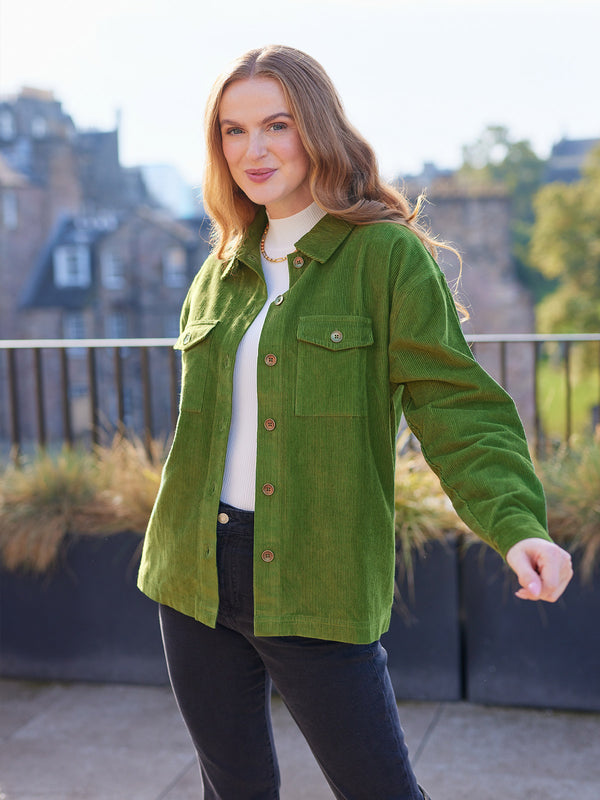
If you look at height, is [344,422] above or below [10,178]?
below

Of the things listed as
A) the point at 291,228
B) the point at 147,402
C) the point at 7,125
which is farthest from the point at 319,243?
the point at 7,125

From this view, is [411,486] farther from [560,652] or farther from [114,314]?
[114,314]

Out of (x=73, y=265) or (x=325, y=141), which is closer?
(x=325, y=141)

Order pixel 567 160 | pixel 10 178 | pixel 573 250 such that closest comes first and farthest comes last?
pixel 573 250 < pixel 10 178 < pixel 567 160

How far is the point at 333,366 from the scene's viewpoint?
63.5 inches

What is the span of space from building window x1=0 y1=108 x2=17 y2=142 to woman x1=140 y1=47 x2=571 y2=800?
5275 cm

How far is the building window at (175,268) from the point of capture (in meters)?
43.1

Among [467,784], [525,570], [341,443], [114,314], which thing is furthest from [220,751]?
[114,314]

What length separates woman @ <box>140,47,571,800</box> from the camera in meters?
1.58

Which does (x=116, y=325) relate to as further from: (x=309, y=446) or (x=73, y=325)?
(x=309, y=446)

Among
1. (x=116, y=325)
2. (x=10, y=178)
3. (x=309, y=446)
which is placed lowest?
(x=116, y=325)

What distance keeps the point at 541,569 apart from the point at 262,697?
72 cm

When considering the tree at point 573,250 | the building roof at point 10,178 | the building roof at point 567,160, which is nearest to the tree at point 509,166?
the building roof at point 567,160

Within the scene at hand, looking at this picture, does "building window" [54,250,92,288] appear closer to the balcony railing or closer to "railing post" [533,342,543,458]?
the balcony railing
